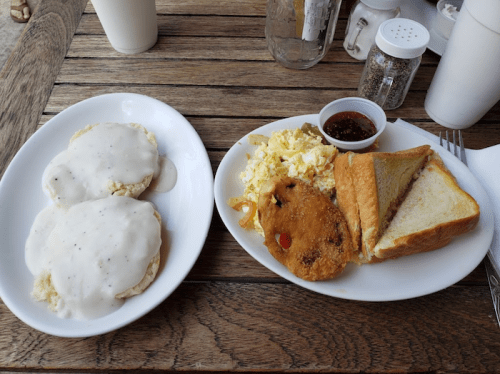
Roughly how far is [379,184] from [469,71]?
1.81 ft

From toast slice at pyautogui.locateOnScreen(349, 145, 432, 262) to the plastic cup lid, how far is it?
618 millimetres

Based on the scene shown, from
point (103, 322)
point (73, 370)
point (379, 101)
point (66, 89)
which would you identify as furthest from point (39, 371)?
point (379, 101)

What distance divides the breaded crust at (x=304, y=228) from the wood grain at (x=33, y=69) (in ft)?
3.36

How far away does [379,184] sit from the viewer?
107cm

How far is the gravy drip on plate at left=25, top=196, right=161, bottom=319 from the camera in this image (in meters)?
0.99

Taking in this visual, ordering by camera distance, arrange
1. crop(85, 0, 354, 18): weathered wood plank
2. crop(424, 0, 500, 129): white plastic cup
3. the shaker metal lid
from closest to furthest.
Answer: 1. crop(424, 0, 500, 129): white plastic cup
2. the shaker metal lid
3. crop(85, 0, 354, 18): weathered wood plank

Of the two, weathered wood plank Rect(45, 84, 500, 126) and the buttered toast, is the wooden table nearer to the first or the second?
weathered wood plank Rect(45, 84, 500, 126)

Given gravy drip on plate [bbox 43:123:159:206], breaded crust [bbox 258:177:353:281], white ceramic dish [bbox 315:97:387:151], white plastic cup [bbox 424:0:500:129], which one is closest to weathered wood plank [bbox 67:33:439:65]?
white plastic cup [bbox 424:0:500:129]

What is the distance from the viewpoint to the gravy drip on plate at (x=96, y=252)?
3.25 feet

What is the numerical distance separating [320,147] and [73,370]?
94 centimetres

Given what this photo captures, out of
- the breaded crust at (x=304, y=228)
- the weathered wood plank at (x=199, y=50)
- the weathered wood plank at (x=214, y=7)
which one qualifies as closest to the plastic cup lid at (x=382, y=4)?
the weathered wood plank at (x=199, y=50)

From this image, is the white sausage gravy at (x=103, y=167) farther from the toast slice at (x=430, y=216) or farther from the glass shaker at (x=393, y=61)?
the glass shaker at (x=393, y=61)

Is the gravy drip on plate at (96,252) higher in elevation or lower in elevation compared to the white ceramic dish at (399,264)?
lower

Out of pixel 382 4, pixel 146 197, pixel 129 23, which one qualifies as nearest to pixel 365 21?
pixel 382 4
